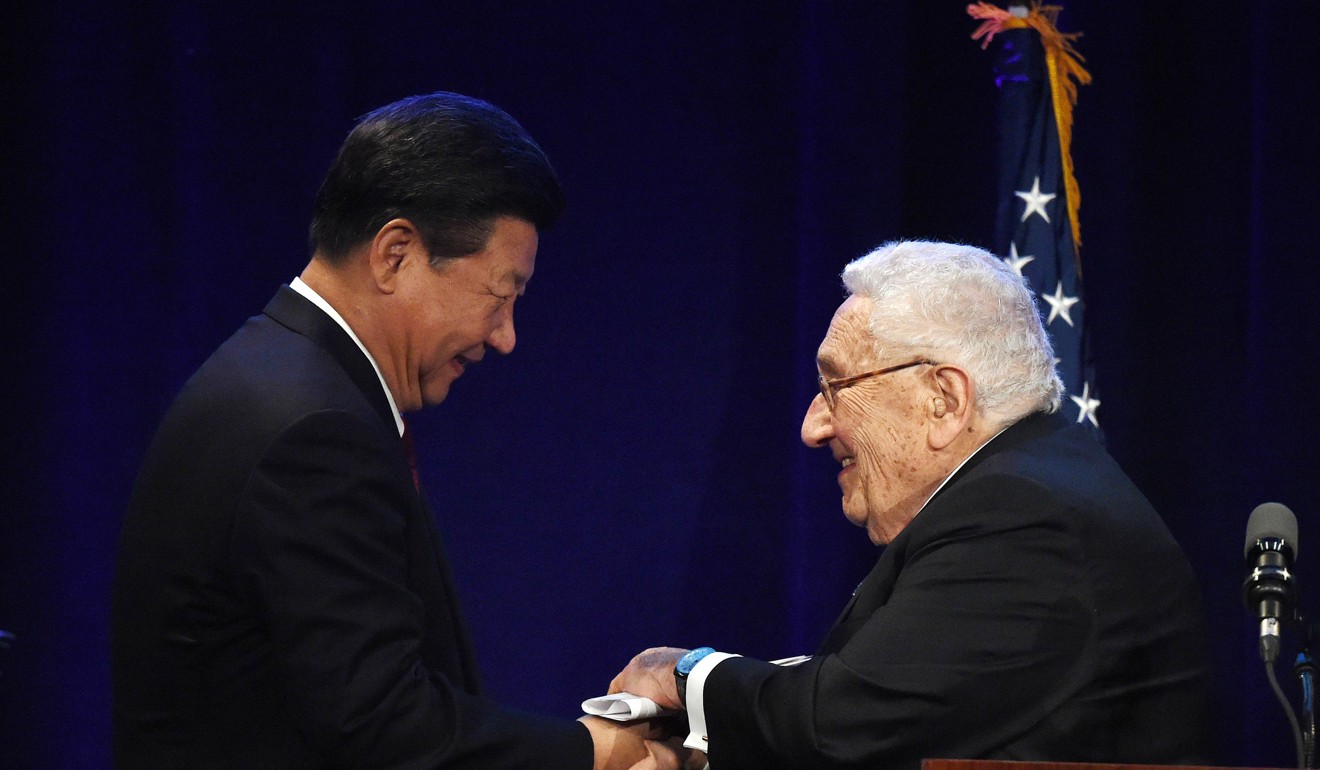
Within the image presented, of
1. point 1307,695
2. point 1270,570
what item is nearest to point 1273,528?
point 1270,570

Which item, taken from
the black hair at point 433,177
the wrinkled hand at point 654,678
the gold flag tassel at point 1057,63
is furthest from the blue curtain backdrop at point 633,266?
the black hair at point 433,177

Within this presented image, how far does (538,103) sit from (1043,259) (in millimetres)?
1682

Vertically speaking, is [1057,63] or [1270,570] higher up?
[1057,63]

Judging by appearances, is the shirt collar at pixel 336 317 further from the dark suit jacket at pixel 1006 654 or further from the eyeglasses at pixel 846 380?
the eyeglasses at pixel 846 380

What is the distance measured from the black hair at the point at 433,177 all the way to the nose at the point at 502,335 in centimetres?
17

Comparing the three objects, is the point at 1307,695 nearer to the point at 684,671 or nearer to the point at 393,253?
the point at 684,671

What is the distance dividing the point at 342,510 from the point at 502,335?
1.79 feet

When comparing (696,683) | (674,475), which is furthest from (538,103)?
(696,683)

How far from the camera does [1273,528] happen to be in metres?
2.21

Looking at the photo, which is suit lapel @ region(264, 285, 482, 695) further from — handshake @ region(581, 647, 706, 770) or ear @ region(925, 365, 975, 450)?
ear @ region(925, 365, 975, 450)

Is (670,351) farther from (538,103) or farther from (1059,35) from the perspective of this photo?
(1059,35)

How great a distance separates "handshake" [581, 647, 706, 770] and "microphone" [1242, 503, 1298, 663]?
0.97m

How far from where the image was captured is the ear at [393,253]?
209 cm

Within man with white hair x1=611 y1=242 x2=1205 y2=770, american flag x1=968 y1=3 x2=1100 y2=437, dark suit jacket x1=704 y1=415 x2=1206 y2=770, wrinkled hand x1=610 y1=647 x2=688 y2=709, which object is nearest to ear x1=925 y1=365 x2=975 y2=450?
man with white hair x1=611 y1=242 x2=1205 y2=770
